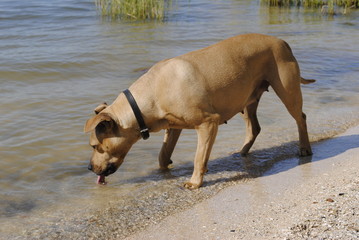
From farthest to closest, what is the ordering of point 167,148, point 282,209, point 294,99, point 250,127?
point 250,127 → point 294,99 → point 167,148 → point 282,209

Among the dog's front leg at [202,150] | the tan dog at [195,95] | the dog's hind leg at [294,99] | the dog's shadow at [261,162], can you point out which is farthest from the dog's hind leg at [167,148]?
the dog's hind leg at [294,99]

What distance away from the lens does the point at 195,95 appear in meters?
5.92

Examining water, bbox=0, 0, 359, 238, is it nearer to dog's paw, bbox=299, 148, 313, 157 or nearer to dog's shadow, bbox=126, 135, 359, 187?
dog's shadow, bbox=126, 135, 359, 187

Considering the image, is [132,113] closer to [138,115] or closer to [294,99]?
[138,115]

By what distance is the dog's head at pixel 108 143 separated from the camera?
19.1 ft

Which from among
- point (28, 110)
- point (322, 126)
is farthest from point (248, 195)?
point (28, 110)

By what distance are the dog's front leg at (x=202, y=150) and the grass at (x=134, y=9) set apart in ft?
35.5

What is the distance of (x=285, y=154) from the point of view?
7.16m

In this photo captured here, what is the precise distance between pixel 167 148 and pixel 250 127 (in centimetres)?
127

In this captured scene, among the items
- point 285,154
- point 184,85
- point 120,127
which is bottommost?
point 285,154

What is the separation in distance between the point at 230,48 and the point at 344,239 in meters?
2.87

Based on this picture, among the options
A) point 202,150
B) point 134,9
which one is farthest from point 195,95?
point 134,9

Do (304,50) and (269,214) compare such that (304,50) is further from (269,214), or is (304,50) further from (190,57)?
(269,214)

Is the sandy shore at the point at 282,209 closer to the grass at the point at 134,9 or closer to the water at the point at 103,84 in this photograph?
the water at the point at 103,84
